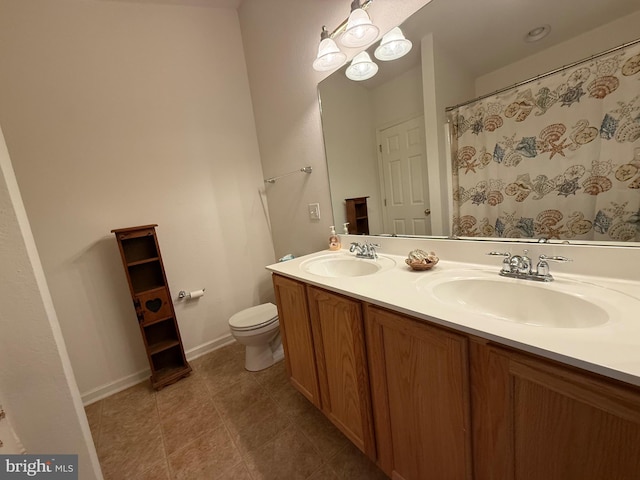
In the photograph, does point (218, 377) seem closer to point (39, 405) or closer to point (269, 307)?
point (269, 307)

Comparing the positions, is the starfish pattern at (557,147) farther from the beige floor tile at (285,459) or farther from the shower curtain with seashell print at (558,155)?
the beige floor tile at (285,459)

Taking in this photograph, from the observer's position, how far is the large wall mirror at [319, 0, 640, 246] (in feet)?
2.53

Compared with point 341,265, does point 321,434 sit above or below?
below

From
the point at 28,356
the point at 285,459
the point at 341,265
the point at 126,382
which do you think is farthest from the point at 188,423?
the point at 341,265

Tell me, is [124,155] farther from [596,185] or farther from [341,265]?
[596,185]

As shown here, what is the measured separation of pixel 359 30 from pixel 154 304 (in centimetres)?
207

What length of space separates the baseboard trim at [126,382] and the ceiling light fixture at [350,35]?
7.48 feet

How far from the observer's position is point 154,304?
179 cm

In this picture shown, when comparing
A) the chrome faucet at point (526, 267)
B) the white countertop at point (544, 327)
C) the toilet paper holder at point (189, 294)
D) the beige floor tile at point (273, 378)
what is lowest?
the beige floor tile at point (273, 378)

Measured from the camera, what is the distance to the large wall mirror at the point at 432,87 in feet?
2.53

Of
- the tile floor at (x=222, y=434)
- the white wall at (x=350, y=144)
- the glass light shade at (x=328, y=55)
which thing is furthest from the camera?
the white wall at (x=350, y=144)

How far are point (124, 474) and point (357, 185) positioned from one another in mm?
1922

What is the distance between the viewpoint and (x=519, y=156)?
917 millimetres

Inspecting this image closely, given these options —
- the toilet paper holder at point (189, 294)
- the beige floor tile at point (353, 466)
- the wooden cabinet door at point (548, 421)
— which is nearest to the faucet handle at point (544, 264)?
the wooden cabinet door at point (548, 421)
